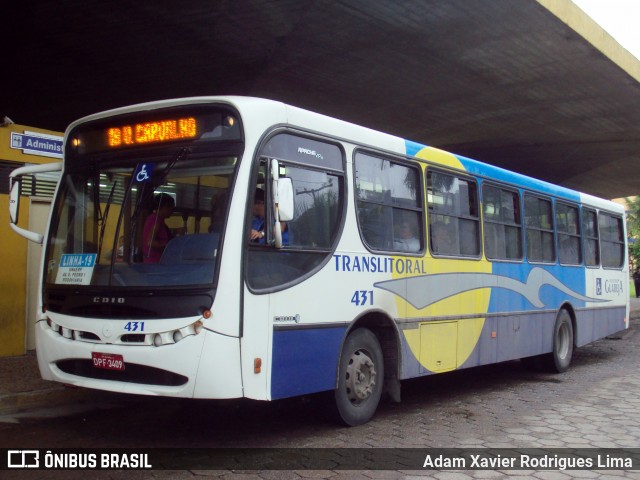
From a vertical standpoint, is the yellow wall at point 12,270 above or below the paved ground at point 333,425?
above

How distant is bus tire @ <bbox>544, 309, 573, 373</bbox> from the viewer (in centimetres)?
1084

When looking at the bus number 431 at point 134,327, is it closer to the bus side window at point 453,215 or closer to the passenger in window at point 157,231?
the passenger in window at point 157,231

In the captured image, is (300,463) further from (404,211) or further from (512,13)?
(512,13)

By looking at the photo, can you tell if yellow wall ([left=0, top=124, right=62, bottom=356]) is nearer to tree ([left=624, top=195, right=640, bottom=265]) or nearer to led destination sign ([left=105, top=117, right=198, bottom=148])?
led destination sign ([left=105, top=117, right=198, bottom=148])

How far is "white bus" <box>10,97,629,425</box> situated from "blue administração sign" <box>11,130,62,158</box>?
149 inches

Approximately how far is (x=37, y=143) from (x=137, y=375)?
6.21 metres

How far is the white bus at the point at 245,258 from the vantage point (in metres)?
→ 5.32

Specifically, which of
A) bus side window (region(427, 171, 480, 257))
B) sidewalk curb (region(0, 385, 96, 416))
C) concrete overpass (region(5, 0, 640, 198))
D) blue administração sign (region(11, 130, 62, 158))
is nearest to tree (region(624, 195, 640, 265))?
concrete overpass (region(5, 0, 640, 198))

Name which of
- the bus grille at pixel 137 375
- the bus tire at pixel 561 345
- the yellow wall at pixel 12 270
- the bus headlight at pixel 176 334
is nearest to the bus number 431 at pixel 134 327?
the bus headlight at pixel 176 334

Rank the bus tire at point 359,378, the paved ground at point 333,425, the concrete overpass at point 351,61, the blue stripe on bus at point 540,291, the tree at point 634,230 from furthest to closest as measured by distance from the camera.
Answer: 1. the tree at point 634,230
2. the concrete overpass at point 351,61
3. the blue stripe on bus at point 540,291
4. the bus tire at point 359,378
5. the paved ground at point 333,425

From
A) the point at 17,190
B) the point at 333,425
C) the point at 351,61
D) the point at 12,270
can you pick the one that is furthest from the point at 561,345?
the point at 12,270

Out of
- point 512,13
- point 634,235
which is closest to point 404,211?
point 512,13

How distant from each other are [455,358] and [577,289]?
15.0ft

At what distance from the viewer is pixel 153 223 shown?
567cm
